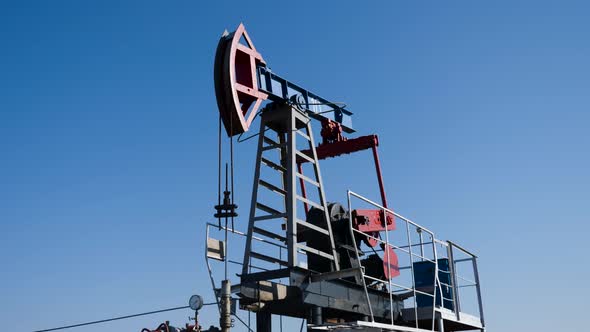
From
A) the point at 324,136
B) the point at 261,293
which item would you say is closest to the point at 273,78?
the point at 324,136

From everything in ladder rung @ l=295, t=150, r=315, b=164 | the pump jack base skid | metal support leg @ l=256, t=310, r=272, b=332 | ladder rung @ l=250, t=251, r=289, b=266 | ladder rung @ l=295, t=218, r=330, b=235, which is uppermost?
ladder rung @ l=295, t=150, r=315, b=164

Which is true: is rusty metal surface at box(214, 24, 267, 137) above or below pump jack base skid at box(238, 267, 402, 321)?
above

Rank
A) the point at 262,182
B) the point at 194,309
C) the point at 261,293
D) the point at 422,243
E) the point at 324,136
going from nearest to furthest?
the point at 194,309 < the point at 261,293 < the point at 262,182 < the point at 422,243 < the point at 324,136

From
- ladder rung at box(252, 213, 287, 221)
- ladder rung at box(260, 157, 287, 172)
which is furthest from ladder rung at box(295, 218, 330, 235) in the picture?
ladder rung at box(260, 157, 287, 172)

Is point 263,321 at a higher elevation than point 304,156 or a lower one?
lower

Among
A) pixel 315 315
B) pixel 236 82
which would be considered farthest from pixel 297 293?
pixel 236 82

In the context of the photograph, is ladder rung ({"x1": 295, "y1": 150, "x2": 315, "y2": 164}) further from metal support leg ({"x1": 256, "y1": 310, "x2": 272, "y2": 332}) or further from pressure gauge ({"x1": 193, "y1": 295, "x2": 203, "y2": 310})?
pressure gauge ({"x1": 193, "y1": 295, "x2": 203, "y2": 310})

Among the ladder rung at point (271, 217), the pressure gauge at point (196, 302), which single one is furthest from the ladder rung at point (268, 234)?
the pressure gauge at point (196, 302)

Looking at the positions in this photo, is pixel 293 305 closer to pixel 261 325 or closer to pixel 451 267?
pixel 261 325

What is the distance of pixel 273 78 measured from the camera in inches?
475

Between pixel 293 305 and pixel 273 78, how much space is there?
4.17 m

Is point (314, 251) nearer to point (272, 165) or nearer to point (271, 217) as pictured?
point (271, 217)

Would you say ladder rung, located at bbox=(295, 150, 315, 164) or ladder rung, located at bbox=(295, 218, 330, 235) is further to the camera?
ladder rung, located at bbox=(295, 150, 315, 164)

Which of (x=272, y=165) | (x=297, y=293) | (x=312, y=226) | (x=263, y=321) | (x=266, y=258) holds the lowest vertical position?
(x=263, y=321)
